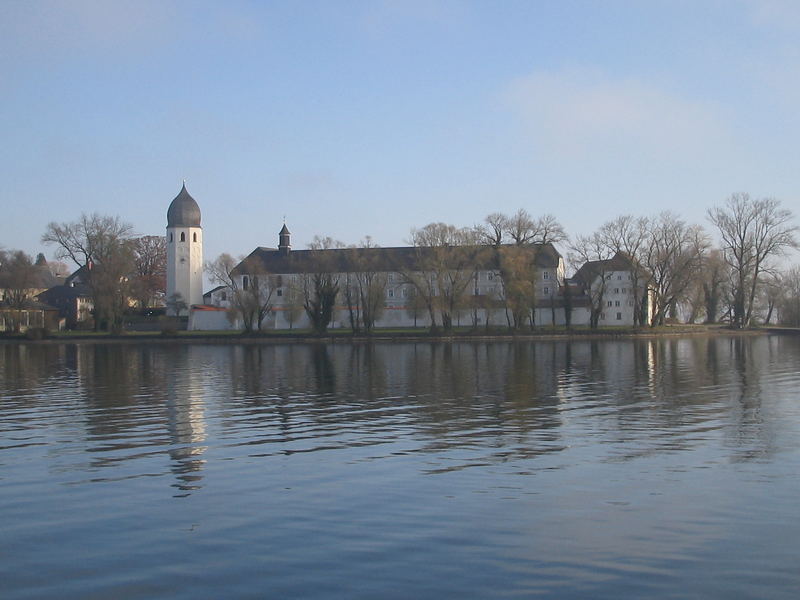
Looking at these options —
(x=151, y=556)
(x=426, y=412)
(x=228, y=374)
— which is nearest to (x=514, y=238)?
(x=228, y=374)

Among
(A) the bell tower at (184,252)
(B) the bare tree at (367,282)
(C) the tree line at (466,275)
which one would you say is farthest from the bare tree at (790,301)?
(A) the bell tower at (184,252)

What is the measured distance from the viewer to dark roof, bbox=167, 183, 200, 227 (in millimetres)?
103375

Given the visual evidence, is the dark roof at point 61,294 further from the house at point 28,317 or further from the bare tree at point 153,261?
the bare tree at point 153,261

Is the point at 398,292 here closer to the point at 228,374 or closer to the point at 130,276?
the point at 130,276

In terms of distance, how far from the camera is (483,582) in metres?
8.75

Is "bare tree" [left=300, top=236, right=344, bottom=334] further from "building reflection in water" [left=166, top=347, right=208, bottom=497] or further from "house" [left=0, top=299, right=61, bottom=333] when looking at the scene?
"building reflection in water" [left=166, top=347, right=208, bottom=497]

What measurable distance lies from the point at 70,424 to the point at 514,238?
6255 centimetres

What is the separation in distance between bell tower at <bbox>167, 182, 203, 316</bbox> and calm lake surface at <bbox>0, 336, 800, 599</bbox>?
77187 millimetres

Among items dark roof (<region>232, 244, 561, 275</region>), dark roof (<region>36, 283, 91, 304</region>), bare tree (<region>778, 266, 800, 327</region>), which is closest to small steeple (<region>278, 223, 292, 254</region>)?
dark roof (<region>232, 244, 561, 275</region>)

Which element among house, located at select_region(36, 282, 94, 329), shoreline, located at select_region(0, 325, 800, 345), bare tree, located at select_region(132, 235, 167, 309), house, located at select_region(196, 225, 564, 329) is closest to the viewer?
shoreline, located at select_region(0, 325, 800, 345)

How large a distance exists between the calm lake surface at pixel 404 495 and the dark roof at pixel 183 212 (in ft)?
260

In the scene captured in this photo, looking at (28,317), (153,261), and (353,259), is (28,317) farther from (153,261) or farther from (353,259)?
(353,259)

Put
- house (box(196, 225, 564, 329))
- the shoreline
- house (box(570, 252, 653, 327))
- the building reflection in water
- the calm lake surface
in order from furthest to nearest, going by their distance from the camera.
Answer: house (box(570, 252, 653, 327)), house (box(196, 225, 564, 329)), the shoreline, the building reflection in water, the calm lake surface

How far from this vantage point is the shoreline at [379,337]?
7325 centimetres
